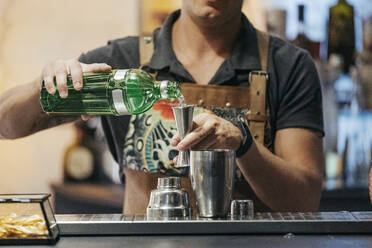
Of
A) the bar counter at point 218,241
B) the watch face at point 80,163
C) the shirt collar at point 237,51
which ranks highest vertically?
the shirt collar at point 237,51

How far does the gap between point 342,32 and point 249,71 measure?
4.99 ft

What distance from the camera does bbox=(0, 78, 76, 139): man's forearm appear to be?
A: 1.95m

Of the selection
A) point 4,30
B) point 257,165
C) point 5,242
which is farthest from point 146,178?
point 4,30

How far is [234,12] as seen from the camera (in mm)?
2006

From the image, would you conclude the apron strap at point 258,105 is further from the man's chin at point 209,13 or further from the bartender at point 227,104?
the man's chin at point 209,13

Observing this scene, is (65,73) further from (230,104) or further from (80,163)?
(80,163)

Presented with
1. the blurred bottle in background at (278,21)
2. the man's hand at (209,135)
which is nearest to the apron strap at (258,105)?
the man's hand at (209,135)

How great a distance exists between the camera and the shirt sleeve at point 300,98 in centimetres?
202

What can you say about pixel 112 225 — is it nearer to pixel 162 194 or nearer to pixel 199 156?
pixel 162 194

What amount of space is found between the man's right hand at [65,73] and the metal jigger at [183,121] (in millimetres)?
199

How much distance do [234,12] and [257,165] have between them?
51 centimetres

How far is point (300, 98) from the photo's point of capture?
205cm

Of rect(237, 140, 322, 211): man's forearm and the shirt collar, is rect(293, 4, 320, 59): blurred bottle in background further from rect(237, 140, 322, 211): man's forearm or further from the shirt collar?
rect(237, 140, 322, 211): man's forearm

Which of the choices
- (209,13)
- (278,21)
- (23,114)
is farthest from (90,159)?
(209,13)
